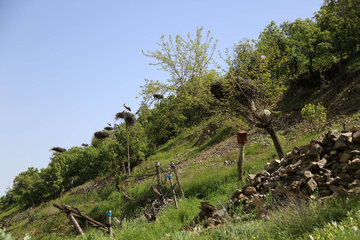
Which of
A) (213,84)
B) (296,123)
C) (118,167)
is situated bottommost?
(296,123)

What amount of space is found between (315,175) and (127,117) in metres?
20.1

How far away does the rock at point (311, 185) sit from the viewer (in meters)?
5.53

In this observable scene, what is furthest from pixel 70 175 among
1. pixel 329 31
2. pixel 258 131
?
pixel 329 31

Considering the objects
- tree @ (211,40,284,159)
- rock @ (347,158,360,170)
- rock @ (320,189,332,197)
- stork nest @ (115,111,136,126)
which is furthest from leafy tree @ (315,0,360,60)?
rock @ (320,189,332,197)

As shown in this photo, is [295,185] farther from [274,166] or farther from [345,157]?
[274,166]

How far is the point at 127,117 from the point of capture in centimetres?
2416

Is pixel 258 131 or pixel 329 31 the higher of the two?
pixel 329 31

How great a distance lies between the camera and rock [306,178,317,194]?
18.1 ft

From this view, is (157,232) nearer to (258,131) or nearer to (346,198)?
(346,198)

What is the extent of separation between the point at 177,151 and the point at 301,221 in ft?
76.4

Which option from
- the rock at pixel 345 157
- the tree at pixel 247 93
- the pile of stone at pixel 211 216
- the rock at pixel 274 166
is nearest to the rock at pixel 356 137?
the rock at pixel 345 157

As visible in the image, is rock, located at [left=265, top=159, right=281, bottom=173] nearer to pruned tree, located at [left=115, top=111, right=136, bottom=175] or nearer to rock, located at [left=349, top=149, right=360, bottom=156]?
rock, located at [left=349, top=149, right=360, bottom=156]

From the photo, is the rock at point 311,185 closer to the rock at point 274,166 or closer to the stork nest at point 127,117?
the rock at point 274,166

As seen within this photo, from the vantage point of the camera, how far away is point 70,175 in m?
34.8
